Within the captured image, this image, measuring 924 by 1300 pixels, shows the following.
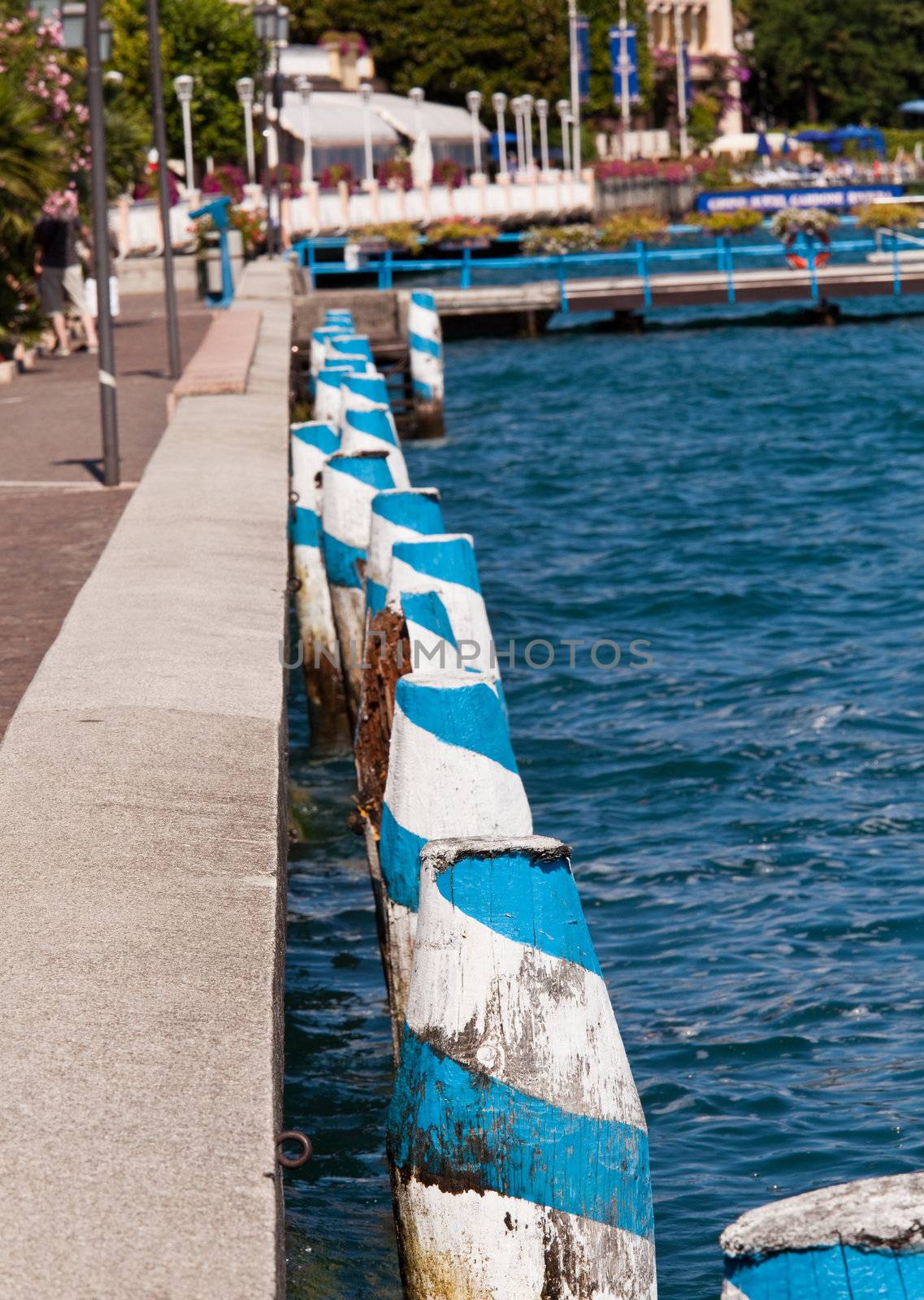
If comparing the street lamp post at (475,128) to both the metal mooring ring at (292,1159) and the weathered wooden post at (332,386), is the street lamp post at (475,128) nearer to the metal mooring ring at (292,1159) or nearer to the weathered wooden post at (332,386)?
the weathered wooden post at (332,386)

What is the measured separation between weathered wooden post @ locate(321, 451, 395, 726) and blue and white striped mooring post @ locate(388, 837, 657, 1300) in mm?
5986

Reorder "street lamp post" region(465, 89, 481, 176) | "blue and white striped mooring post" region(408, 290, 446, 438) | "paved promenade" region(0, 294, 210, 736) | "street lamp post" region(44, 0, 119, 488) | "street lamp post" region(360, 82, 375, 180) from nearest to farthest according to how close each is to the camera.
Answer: "paved promenade" region(0, 294, 210, 736)
"street lamp post" region(44, 0, 119, 488)
"blue and white striped mooring post" region(408, 290, 446, 438)
"street lamp post" region(360, 82, 375, 180)
"street lamp post" region(465, 89, 481, 176)

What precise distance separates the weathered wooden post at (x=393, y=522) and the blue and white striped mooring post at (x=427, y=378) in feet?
58.3

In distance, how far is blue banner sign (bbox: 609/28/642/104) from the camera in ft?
338

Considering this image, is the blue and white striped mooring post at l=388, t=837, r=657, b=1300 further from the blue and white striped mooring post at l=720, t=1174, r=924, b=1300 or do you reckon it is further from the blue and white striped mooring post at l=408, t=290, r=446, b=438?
the blue and white striped mooring post at l=408, t=290, r=446, b=438

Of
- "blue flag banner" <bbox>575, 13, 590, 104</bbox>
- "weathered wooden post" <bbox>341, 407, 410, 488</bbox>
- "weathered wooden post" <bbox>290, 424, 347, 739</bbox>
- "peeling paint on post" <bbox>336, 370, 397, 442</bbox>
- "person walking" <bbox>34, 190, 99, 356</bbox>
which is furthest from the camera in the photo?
"blue flag banner" <bbox>575, 13, 590, 104</bbox>

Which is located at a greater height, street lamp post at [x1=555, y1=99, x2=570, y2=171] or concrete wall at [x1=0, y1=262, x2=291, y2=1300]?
street lamp post at [x1=555, y1=99, x2=570, y2=171]

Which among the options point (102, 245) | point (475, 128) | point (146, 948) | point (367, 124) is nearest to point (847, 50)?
point (475, 128)

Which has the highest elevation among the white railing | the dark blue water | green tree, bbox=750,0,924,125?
green tree, bbox=750,0,924,125

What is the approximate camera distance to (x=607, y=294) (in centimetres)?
3916

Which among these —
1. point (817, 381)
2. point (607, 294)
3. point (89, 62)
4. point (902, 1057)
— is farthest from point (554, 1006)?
point (607, 294)

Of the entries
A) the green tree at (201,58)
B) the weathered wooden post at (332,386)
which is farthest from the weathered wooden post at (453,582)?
the green tree at (201,58)

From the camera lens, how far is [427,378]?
85.7ft

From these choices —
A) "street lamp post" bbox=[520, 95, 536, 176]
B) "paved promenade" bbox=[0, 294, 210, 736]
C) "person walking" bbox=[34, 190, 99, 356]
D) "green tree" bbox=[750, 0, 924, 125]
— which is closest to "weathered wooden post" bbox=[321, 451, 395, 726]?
"paved promenade" bbox=[0, 294, 210, 736]
